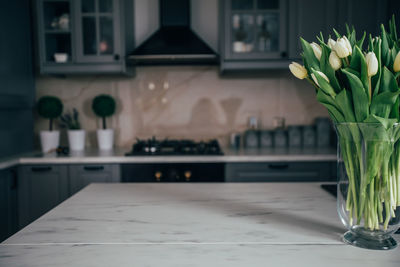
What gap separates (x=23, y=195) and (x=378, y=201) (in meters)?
2.56

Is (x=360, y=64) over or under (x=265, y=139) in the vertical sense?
over

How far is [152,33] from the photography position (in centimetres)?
314

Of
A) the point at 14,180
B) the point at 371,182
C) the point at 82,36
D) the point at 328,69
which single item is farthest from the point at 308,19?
the point at 14,180

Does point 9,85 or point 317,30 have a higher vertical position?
point 317,30

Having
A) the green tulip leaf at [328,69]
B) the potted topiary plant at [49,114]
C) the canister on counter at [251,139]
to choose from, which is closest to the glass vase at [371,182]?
the green tulip leaf at [328,69]

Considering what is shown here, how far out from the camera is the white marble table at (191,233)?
0.80 meters

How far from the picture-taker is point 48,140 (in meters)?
2.93

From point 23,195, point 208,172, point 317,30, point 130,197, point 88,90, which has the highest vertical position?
point 317,30

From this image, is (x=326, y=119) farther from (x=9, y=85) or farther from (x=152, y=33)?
(x=9, y=85)

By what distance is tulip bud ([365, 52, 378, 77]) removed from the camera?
0.78 meters

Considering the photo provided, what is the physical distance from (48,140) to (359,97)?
2709 millimetres

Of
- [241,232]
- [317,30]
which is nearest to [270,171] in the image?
[317,30]

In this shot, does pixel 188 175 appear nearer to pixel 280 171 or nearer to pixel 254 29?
pixel 280 171

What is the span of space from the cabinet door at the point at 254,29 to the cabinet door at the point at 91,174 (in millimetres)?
1285
